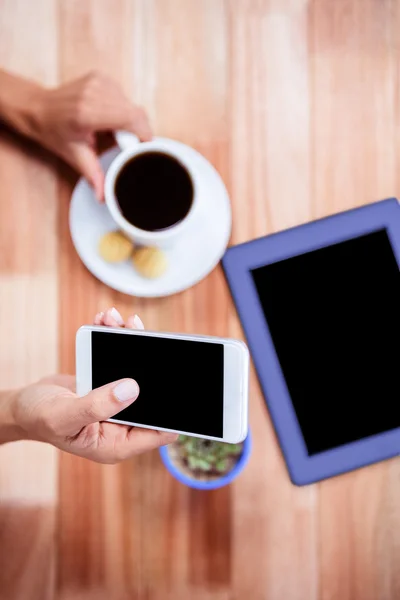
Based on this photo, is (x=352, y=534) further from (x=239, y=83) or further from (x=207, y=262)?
(x=239, y=83)

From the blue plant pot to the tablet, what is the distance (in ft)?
0.16

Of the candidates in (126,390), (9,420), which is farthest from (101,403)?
(9,420)

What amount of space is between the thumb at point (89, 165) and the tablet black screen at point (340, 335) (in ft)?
0.69

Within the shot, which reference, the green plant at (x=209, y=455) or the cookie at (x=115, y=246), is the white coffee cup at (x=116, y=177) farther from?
the green plant at (x=209, y=455)

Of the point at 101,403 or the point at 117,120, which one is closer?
the point at 101,403

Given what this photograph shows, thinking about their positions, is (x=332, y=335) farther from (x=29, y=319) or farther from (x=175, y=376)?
(x=29, y=319)

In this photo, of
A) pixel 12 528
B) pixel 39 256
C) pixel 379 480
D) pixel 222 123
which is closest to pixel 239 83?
pixel 222 123

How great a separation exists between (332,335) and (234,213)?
19cm

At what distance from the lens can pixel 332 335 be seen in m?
0.67

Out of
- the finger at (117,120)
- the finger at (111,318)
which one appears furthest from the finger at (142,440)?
the finger at (117,120)

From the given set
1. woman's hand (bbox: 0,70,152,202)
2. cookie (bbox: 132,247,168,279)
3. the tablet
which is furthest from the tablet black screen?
woman's hand (bbox: 0,70,152,202)

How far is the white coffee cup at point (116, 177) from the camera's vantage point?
0.58 meters

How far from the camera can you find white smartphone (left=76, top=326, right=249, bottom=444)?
0.50 meters

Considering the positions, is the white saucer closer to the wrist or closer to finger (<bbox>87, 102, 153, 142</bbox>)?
finger (<bbox>87, 102, 153, 142</bbox>)
